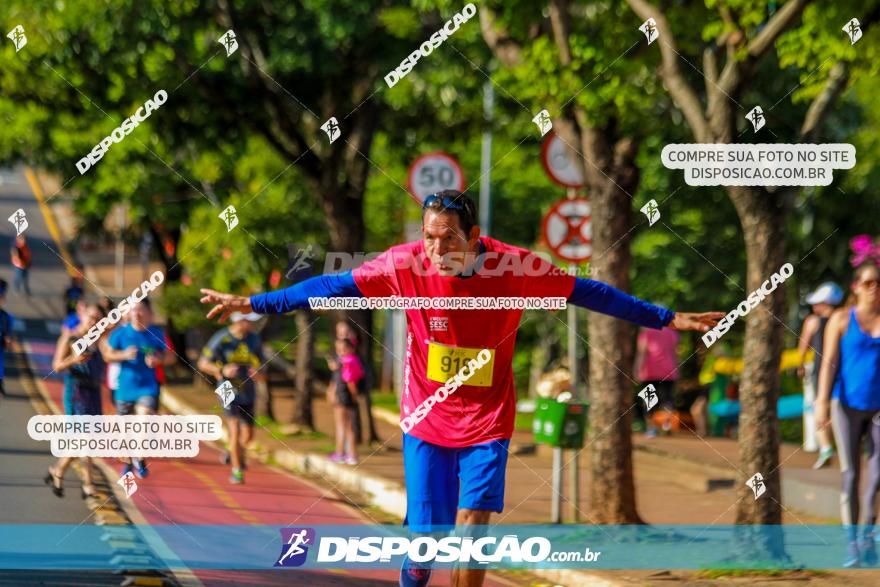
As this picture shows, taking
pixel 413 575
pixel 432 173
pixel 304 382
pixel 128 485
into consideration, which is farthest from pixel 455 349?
pixel 304 382

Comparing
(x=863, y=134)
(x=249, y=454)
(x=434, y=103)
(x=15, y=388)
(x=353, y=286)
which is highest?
(x=863, y=134)

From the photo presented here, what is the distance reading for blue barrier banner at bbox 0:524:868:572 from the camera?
949cm

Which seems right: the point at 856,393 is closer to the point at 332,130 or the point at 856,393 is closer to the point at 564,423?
the point at 564,423

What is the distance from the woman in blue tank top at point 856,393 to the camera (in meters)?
9.64

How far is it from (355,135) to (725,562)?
11.4 metres

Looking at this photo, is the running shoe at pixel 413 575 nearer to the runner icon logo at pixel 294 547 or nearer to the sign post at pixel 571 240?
the runner icon logo at pixel 294 547

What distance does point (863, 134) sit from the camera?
119 ft

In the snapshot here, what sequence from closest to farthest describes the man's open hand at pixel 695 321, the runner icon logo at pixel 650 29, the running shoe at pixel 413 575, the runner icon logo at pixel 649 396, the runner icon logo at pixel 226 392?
the running shoe at pixel 413 575
the man's open hand at pixel 695 321
the runner icon logo at pixel 650 29
the runner icon logo at pixel 649 396
the runner icon logo at pixel 226 392

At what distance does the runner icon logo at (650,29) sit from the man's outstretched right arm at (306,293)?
4269 mm

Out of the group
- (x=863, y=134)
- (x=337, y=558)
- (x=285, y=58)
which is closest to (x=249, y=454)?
(x=285, y=58)

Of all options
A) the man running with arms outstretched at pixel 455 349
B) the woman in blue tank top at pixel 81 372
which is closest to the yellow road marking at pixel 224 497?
the woman in blue tank top at pixel 81 372

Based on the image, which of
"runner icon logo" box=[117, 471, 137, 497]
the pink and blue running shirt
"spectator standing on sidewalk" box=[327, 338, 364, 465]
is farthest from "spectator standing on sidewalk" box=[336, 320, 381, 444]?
the pink and blue running shirt

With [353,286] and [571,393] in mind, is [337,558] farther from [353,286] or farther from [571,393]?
[353,286]

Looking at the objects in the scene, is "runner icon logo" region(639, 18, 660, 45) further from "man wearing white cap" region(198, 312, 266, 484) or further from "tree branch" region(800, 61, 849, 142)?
"man wearing white cap" region(198, 312, 266, 484)
